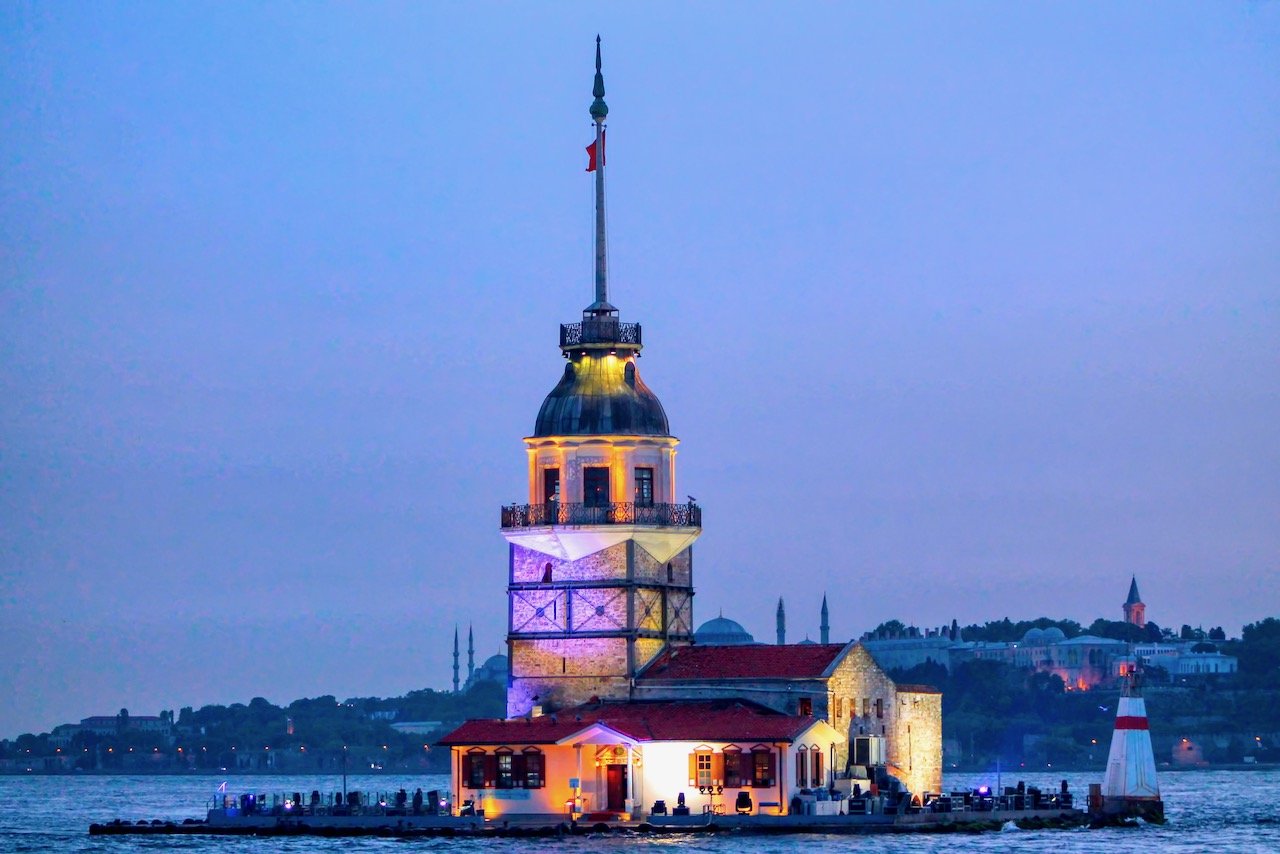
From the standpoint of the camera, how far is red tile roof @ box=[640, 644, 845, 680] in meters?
86.9

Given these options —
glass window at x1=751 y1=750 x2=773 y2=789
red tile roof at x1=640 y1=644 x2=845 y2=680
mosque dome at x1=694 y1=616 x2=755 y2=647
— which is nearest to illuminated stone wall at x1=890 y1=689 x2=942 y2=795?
red tile roof at x1=640 y1=644 x2=845 y2=680

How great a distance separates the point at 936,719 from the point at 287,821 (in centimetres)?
2309

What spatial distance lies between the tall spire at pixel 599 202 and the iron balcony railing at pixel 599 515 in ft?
21.9

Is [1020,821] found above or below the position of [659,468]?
below

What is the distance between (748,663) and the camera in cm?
8762

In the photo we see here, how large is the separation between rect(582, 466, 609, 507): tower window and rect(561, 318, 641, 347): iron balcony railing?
13.9 feet

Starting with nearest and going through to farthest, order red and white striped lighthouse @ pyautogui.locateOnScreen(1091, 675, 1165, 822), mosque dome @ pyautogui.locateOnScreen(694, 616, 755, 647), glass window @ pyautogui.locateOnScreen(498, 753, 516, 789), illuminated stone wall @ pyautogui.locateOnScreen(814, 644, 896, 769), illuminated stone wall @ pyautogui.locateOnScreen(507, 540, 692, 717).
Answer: glass window @ pyautogui.locateOnScreen(498, 753, 516, 789) → illuminated stone wall @ pyautogui.locateOnScreen(814, 644, 896, 769) → red and white striped lighthouse @ pyautogui.locateOnScreen(1091, 675, 1165, 822) → illuminated stone wall @ pyautogui.locateOnScreen(507, 540, 692, 717) → mosque dome @ pyautogui.locateOnScreen(694, 616, 755, 647)

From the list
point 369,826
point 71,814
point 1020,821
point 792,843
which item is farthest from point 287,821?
point 71,814

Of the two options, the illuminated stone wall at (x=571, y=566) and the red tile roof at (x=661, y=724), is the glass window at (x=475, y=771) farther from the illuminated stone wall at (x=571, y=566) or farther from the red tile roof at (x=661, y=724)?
the illuminated stone wall at (x=571, y=566)

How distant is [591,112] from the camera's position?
9350 cm

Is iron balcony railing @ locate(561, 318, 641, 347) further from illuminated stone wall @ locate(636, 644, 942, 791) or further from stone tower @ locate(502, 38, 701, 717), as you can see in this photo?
illuminated stone wall @ locate(636, 644, 942, 791)

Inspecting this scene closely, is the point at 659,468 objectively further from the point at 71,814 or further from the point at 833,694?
the point at 71,814

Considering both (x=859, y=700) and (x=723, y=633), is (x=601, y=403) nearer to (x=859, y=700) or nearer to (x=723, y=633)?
(x=859, y=700)

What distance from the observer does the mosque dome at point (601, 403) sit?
89.9m
